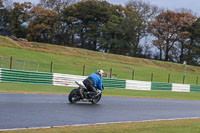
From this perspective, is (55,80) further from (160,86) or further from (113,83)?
(160,86)

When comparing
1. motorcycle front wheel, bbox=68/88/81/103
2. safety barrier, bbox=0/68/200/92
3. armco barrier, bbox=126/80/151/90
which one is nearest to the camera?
motorcycle front wheel, bbox=68/88/81/103

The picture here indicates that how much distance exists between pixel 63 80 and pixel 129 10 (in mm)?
50127

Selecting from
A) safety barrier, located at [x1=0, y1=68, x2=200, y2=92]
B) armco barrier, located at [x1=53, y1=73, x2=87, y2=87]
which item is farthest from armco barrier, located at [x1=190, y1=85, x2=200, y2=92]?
armco barrier, located at [x1=53, y1=73, x2=87, y2=87]

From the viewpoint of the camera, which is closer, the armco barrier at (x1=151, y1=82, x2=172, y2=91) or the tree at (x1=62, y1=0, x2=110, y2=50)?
the armco barrier at (x1=151, y1=82, x2=172, y2=91)

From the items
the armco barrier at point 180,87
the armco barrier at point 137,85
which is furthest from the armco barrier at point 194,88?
the armco barrier at point 137,85

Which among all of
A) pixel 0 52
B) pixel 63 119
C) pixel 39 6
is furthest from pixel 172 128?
pixel 39 6

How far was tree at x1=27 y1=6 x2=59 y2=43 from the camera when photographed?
2514 inches

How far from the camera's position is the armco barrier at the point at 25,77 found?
22.2 m

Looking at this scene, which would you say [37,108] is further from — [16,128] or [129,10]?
[129,10]

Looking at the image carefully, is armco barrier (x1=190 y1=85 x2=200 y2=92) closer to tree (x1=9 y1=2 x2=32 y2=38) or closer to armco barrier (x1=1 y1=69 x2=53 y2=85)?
armco barrier (x1=1 y1=69 x2=53 y2=85)

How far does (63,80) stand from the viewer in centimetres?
2491

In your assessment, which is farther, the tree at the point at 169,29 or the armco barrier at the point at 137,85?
the tree at the point at 169,29

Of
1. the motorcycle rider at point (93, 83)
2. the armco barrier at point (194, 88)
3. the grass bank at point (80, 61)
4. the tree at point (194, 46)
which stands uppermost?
the tree at point (194, 46)

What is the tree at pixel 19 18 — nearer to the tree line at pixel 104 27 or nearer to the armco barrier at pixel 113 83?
the tree line at pixel 104 27
